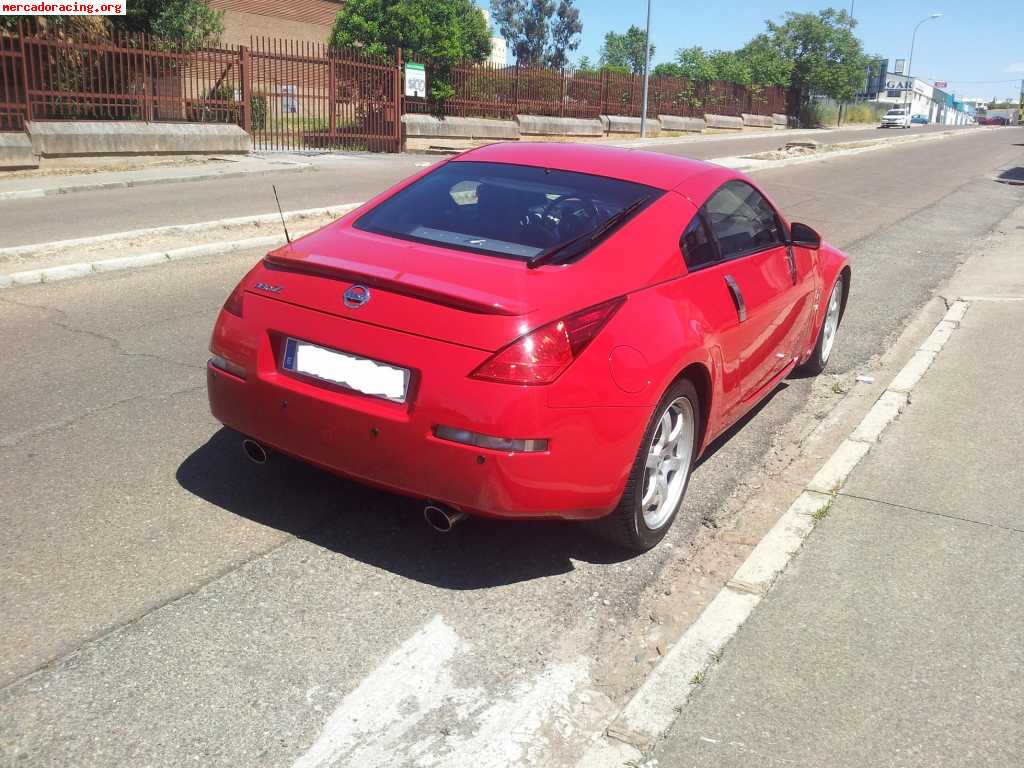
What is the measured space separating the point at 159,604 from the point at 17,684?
21.5 inches

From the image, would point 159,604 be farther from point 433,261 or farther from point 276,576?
point 433,261

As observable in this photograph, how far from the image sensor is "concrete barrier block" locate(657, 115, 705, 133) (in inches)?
1939

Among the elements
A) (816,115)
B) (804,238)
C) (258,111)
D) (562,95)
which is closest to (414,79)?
(258,111)

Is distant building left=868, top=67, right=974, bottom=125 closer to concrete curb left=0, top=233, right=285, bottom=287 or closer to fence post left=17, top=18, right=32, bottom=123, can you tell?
fence post left=17, top=18, right=32, bottom=123

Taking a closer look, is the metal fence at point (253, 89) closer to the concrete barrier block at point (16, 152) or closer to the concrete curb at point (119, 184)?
the concrete barrier block at point (16, 152)

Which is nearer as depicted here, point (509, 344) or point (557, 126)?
point (509, 344)

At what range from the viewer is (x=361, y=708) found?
2820 mm

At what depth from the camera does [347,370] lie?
3.42 meters

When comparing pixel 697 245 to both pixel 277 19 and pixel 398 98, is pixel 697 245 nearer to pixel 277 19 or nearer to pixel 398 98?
pixel 398 98

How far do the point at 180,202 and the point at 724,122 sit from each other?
48632 millimetres

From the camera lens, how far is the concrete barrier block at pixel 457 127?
29422mm
